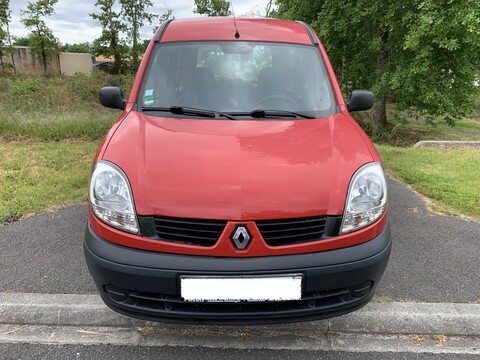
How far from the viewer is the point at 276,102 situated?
9.32 ft

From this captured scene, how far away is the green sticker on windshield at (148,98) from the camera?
2.83m

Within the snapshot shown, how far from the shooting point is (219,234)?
Answer: 6.29 ft

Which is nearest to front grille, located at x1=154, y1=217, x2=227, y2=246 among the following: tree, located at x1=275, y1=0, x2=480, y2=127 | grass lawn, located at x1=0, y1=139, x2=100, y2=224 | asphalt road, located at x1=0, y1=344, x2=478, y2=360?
asphalt road, located at x1=0, y1=344, x2=478, y2=360

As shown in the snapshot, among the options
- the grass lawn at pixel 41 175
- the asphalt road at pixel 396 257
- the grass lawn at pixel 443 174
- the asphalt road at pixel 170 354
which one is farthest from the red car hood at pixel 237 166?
the grass lawn at pixel 443 174

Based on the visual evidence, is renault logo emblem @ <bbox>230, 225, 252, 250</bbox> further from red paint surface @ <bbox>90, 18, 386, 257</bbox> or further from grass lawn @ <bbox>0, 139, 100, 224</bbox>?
grass lawn @ <bbox>0, 139, 100, 224</bbox>

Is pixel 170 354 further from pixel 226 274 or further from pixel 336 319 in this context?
pixel 336 319

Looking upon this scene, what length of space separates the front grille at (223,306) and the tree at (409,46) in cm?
824

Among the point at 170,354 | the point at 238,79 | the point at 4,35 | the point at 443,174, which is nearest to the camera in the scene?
the point at 170,354

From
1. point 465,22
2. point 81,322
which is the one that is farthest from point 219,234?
point 465,22

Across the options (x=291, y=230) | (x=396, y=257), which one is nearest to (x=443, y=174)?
Result: (x=396, y=257)

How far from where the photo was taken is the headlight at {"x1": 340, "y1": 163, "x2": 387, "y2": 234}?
2.04 meters

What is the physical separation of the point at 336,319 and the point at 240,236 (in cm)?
112

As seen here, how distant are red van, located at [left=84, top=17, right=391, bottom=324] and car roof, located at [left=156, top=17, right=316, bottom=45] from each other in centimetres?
108

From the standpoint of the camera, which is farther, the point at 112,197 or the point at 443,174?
the point at 443,174
